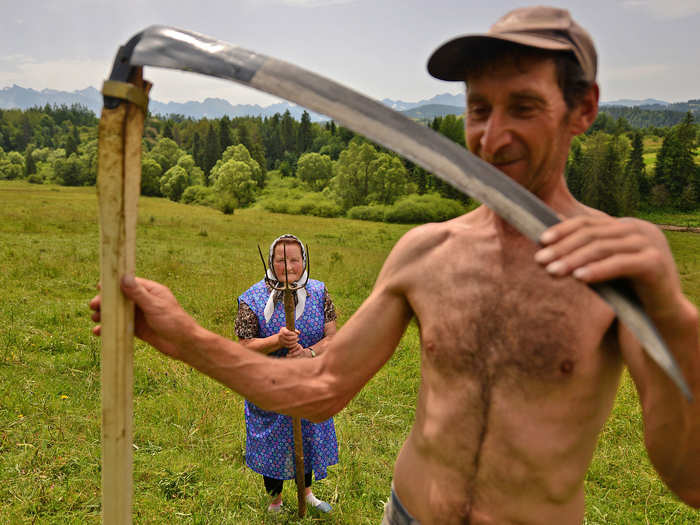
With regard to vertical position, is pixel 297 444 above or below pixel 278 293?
below

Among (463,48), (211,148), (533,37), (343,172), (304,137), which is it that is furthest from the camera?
(304,137)

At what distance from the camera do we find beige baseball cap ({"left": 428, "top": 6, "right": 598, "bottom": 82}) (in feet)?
4.22

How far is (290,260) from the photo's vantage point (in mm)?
4203

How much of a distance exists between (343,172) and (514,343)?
204ft

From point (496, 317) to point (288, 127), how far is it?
321 ft

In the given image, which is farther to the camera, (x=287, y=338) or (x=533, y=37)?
(x=287, y=338)

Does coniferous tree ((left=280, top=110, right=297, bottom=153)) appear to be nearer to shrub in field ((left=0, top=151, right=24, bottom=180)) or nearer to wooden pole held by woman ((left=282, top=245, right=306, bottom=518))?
shrub in field ((left=0, top=151, right=24, bottom=180))

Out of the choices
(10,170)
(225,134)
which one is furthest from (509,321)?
(10,170)

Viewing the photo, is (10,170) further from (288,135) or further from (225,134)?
(288,135)

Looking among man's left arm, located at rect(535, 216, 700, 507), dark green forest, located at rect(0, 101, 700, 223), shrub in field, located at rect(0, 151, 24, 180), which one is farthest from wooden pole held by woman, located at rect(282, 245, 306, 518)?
shrub in field, located at rect(0, 151, 24, 180)

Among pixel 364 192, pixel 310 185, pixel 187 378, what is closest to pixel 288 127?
pixel 310 185

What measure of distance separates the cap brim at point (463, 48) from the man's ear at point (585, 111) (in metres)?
0.20

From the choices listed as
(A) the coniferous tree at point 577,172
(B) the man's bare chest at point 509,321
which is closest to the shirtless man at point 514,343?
(B) the man's bare chest at point 509,321

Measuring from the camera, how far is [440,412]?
1.55 metres
